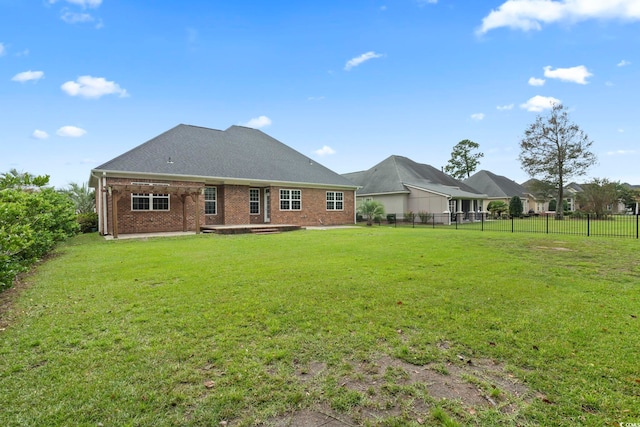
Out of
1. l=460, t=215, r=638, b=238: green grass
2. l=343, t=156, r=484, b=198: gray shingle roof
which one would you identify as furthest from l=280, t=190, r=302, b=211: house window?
l=460, t=215, r=638, b=238: green grass

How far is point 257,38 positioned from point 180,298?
582 inches

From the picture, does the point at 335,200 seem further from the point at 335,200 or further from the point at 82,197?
the point at 82,197

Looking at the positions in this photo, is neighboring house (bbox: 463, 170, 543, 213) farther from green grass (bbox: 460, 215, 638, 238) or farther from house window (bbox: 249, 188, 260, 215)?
house window (bbox: 249, 188, 260, 215)

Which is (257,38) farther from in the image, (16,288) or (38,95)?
(16,288)

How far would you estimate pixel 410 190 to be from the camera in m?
27.3

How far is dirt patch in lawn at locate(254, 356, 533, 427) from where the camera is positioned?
222 cm

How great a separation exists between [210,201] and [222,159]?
2.76 metres

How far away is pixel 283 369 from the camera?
2.84 metres

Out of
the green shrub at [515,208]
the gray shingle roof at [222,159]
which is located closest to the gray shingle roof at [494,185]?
the green shrub at [515,208]

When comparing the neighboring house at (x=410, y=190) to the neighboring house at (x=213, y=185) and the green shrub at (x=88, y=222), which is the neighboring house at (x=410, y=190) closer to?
the neighboring house at (x=213, y=185)

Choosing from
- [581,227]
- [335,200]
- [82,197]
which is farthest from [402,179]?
[82,197]

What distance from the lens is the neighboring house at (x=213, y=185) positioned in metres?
15.7

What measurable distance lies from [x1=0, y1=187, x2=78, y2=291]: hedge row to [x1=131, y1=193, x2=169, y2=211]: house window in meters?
3.41

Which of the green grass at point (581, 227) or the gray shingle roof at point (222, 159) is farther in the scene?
the gray shingle roof at point (222, 159)
